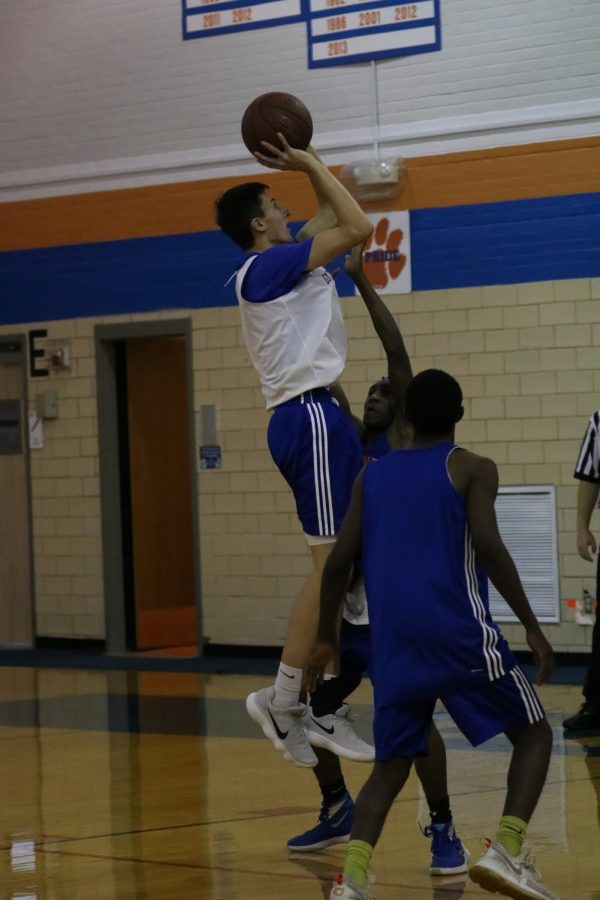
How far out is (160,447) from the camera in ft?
47.1

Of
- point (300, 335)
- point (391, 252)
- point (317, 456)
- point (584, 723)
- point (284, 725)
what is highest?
point (391, 252)

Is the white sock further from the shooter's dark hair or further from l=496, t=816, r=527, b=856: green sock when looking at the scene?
the shooter's dark hair

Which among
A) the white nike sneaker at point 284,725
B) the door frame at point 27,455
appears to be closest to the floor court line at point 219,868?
the white nike sneaker at point 284,725

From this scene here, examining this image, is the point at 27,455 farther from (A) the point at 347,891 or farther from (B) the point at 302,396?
(A) the point at 347,891

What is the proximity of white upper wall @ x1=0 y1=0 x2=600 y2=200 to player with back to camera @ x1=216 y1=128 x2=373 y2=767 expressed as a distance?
6.14 meters

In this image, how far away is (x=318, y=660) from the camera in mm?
4918

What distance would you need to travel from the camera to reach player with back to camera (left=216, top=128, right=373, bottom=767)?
583cm

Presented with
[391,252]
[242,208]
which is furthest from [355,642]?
[391,252]

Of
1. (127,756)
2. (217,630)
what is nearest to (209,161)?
(217,630)

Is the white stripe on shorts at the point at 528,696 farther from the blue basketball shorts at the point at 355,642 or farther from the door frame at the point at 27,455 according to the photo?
the door frame at the point at 27,455

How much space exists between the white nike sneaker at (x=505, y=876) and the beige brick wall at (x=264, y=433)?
22.8 feet

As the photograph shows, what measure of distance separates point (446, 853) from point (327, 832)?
658mm

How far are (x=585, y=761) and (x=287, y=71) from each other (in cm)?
679

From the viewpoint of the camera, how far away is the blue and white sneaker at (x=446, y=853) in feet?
17.9
